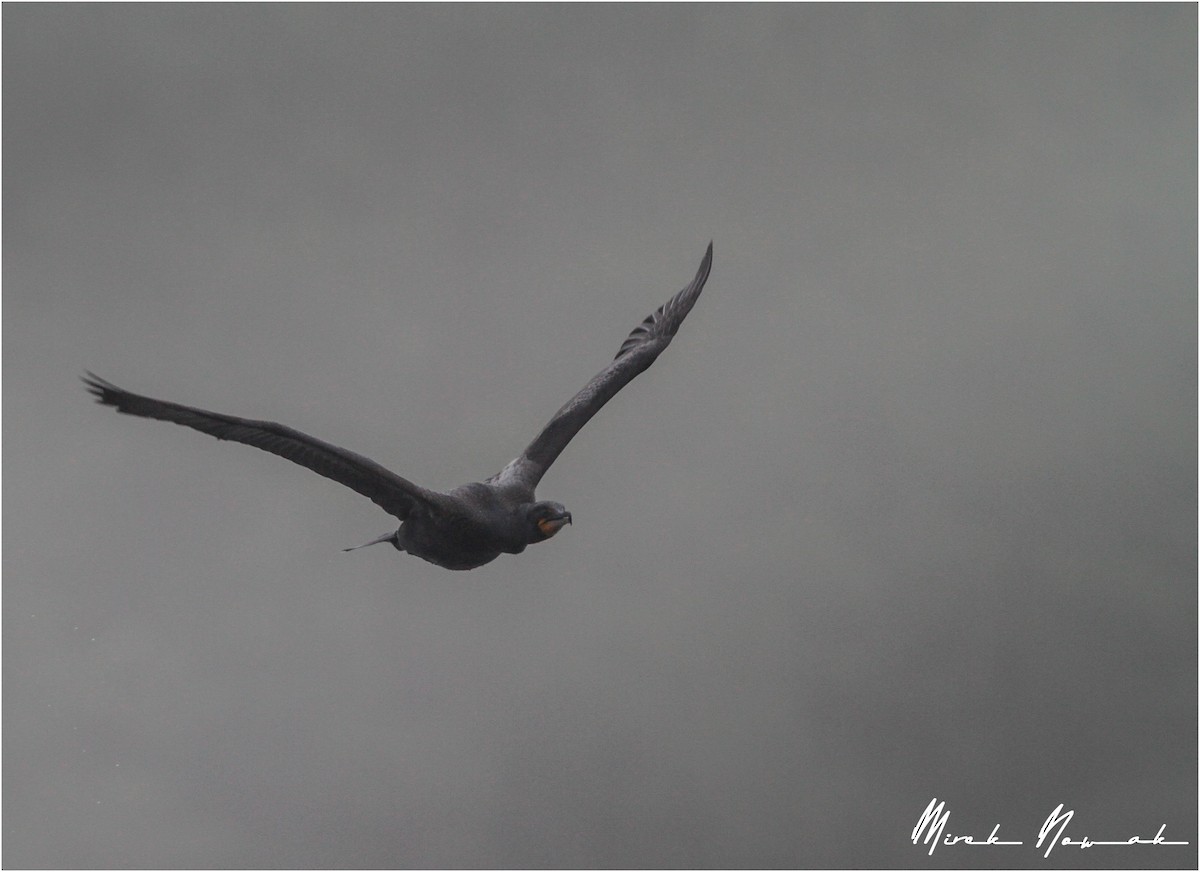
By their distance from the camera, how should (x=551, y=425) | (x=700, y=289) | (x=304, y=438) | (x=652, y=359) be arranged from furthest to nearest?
(x=700, y=289) → (x=652, y=359) → (x=551, y=425) → (x=304, y=438)

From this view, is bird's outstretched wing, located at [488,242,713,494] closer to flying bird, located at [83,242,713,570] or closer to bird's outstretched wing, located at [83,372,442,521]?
flying bird, located at [83,242,713,570]

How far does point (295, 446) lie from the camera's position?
628 inches

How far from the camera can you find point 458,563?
17.9 meters

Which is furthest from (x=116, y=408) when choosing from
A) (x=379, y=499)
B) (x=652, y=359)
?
(x=652, y=359)

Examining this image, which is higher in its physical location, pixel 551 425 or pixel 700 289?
pixel 700 289

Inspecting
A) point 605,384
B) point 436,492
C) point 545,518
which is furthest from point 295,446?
point 605,384

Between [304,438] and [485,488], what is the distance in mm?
2819

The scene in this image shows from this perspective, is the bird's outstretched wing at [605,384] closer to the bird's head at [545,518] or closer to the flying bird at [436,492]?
the flying bird at [436,492]

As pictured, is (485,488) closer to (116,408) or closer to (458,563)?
(458,563)

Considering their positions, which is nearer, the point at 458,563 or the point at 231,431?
the point at 231,431

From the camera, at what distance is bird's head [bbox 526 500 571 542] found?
56.7ft

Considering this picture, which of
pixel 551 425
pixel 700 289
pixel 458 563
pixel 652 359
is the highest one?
pixel 700 289

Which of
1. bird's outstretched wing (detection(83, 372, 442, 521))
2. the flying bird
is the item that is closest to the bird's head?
the flying bird

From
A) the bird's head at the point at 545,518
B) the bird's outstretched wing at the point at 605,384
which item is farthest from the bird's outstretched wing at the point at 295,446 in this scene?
the bird's outstretched wing at the point at 605,384
